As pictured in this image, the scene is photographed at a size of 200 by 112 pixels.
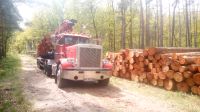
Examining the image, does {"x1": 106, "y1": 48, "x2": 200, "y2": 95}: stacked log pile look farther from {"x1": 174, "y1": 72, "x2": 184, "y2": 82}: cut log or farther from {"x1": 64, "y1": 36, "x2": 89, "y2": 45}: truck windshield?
{"x1": 64, "y1": 36, "x2": 89, "y2": 45}: truck windshield

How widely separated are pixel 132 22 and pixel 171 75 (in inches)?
1198

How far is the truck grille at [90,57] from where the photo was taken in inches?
484

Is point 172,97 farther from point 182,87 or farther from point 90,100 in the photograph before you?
point 90,100

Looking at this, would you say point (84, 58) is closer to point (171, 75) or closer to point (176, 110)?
point (171, 75)

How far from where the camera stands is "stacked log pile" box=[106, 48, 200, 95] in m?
11.6

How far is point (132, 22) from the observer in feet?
138

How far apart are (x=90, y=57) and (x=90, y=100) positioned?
277 centimetres

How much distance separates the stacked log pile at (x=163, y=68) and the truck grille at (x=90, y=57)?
292 centimetres

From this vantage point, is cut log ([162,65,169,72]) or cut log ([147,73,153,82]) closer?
cut log ([162,65,169,72])

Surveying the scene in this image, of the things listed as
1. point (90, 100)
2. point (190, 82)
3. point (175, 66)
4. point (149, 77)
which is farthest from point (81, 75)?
point (190, 82)

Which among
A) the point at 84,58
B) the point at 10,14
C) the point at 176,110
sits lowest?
the point at 176,110

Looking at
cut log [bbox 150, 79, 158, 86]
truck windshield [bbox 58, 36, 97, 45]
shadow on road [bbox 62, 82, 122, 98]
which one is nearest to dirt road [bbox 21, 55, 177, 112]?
shadow on road [bbox 62, 82, 122, 98]

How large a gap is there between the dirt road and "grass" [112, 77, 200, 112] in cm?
28

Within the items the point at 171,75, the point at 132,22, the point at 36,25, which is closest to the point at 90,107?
the point at 171,75
